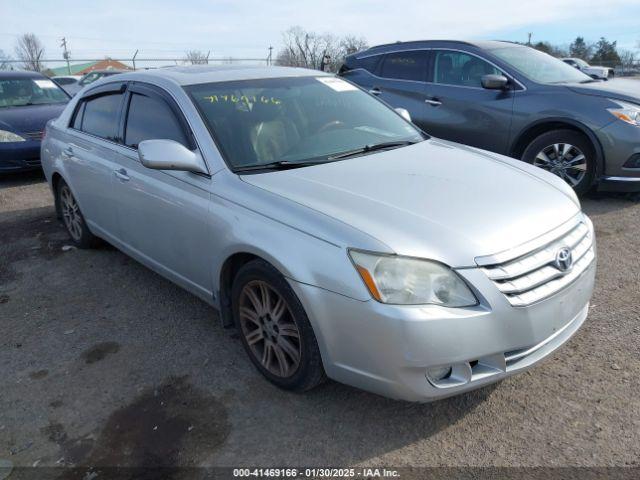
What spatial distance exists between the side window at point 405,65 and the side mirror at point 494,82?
1.06 meters

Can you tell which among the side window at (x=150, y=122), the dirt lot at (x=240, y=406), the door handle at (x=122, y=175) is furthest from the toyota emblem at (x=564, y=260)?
the door handle at (x=122, y=175)

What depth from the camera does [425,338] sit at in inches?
86.0

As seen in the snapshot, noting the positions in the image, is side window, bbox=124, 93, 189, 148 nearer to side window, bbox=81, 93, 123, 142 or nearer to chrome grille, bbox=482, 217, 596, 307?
side window, bbox=81, 93, 123, 142

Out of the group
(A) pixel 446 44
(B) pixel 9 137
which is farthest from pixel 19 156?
(A) pixel 446 44

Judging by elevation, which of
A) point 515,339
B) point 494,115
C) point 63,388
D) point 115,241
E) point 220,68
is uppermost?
point 220,68

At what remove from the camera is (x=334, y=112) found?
12.1 feet

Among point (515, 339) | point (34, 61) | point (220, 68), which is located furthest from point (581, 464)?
point (34, 61)

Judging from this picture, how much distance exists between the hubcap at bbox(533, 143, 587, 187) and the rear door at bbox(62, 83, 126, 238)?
4.38 meters

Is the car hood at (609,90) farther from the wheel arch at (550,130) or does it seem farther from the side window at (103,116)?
the side window at (103,116)

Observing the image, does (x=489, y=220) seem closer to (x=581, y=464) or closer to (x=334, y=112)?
(x=581, y=464)

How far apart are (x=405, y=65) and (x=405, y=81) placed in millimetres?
244

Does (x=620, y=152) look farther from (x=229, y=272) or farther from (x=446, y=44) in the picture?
(x=229, y=272)

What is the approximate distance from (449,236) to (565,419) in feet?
3.56

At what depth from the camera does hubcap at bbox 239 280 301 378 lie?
8.90ft
